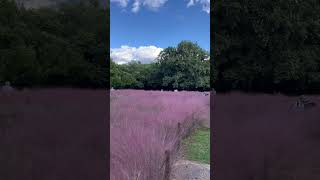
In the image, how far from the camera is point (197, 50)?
27922mm

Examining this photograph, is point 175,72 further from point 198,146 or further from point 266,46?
point 198,146

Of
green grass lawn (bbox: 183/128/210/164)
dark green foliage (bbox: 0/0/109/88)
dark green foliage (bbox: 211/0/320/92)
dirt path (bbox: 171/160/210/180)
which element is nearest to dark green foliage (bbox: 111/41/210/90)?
dark green foliage (bbox: 211/0/320/92)

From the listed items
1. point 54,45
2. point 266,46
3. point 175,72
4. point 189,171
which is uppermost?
point 266,46

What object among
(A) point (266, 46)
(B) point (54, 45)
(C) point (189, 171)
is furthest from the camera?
(A) point (266, 46)

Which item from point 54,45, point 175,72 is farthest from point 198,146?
point 175,72

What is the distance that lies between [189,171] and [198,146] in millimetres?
1394

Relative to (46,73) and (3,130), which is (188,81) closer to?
(46,73)

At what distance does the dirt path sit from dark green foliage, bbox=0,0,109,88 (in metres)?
7.83

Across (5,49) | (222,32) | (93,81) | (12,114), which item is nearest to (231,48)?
(222,32)

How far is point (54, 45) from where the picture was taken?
496 inches

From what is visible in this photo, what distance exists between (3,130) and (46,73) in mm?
9901

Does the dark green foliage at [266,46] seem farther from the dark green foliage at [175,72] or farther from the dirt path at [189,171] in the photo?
the dirt path at [189,171]

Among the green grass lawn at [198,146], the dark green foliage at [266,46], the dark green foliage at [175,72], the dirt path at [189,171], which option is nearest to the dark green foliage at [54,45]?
the dark green foliage at [266,46]

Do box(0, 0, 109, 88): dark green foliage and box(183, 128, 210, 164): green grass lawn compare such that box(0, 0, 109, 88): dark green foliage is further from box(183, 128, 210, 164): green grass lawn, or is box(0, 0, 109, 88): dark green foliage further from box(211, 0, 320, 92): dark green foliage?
box(183, 128, 210, 164): green grass lawn
